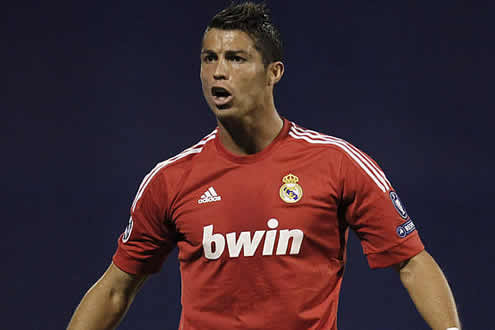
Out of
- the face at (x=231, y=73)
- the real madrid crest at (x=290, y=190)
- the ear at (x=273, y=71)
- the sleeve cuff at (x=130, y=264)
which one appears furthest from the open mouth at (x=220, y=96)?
the sleeve cuff at (x=130, y=264)

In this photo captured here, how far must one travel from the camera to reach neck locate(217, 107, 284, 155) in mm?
1781

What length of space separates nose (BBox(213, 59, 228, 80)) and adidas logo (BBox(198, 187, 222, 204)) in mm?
279

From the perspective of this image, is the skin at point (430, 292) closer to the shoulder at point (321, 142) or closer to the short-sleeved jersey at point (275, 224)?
the short-sleeved jersey at point (275, 224)

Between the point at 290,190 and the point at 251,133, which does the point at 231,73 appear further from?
the point at 290,190

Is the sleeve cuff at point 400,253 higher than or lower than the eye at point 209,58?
lower

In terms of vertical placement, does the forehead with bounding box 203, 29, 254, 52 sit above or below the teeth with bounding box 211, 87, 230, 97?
above

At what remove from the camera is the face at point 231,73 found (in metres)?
1.73

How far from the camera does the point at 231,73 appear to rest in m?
1.73

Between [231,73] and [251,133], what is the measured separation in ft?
0.53

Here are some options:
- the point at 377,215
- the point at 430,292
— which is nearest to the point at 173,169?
the point at 377,215

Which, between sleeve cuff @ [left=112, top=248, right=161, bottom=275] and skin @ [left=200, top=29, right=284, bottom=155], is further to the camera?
sleeve cuff @ [left=112, top=248, right=161, bottom=275]

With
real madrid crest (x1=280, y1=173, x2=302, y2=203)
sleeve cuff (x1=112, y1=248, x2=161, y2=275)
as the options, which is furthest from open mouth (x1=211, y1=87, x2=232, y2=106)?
sleeve cuff (x1=112, y1=248, x2=161, y2=275)

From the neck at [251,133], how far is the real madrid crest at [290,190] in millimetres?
113

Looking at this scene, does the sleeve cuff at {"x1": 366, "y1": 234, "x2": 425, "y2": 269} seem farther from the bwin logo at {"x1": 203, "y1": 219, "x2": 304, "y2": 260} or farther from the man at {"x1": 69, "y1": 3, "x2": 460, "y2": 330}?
the bwin logo at {"x1": 203, "y1": 219, "x2": 304, "y2": 260}
